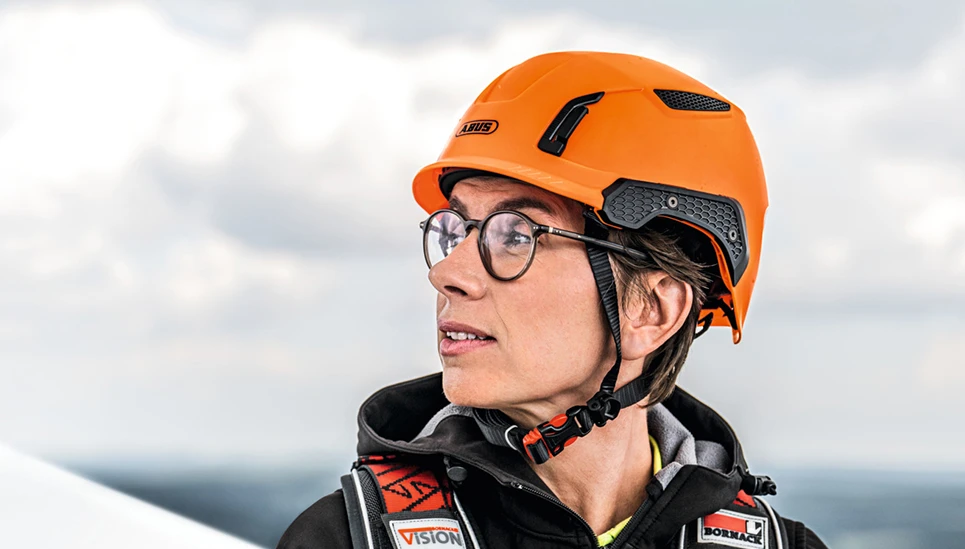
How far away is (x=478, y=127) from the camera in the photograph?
298 centimetres

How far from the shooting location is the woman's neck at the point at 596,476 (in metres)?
2.90

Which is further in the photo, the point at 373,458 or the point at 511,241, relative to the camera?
the point at 373,458

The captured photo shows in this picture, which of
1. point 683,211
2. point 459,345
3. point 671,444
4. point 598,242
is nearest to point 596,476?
point 671,444

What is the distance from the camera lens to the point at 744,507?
3109 mm

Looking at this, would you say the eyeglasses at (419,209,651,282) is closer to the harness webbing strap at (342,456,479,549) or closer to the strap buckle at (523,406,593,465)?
the strap buckle at (523,406,593,465)

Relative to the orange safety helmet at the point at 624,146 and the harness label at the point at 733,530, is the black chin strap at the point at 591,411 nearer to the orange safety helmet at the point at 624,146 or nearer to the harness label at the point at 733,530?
the orange safety helmet at the point at 624,146

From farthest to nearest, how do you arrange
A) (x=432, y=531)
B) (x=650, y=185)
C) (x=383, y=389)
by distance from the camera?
1. (x=383, y=389)
2. (x=650, y=185)
3. (x=432, y=531)

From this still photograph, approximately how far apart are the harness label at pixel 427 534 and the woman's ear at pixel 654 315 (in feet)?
2.45

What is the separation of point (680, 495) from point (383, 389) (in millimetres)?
1042

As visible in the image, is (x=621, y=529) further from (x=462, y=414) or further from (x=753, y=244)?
(x=753, y=244)

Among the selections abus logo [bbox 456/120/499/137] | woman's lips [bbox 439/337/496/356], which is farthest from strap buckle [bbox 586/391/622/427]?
abus logo [bbox 456/120/499/137]

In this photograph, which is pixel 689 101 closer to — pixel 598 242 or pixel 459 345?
pixel 598 242

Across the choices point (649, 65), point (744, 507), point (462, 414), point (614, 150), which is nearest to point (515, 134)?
point (614, 150)

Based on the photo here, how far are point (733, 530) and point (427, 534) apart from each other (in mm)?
1079
